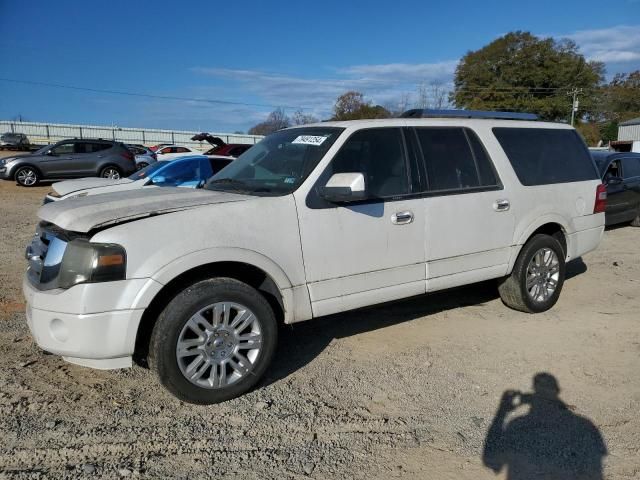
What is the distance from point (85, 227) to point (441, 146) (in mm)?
2982

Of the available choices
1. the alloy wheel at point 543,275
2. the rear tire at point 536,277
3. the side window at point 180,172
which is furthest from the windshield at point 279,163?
the side window at point 180,172

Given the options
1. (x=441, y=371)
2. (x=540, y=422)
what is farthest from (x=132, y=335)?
(x=540, y=422)

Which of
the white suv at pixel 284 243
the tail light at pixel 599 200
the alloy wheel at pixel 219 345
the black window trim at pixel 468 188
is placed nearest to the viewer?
the white suv at pixel 284 243

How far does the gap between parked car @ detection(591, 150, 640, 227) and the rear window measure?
5036 mm

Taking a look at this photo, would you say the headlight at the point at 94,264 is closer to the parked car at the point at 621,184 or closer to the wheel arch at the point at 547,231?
the wheel arch at the point at 547,231

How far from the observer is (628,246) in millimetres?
9164

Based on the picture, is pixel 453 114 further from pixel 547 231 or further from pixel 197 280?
pixel 197 280

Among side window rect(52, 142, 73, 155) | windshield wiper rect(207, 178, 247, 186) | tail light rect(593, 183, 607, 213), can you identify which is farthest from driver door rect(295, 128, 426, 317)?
side window rect(52, 142, 73, 155)

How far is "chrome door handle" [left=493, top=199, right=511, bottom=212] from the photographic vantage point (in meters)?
4.85

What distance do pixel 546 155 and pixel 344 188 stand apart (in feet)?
9.17

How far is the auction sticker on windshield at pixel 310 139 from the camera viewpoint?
13.9 ft

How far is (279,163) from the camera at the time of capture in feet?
14.4

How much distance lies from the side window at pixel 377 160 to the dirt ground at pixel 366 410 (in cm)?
140

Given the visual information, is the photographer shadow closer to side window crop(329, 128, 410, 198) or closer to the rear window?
side window crop(329, 128, 410, 198)
